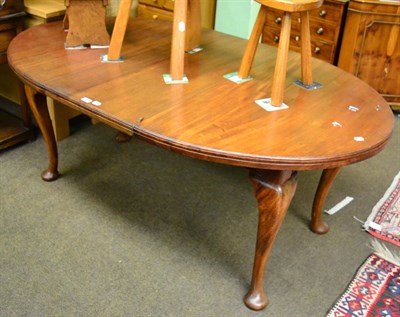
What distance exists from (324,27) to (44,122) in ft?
5.96

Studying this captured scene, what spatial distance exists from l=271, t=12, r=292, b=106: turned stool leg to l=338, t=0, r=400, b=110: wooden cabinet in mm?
1463

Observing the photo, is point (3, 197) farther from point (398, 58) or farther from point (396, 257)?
point (398, 58)

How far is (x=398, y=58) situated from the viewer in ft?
9.41

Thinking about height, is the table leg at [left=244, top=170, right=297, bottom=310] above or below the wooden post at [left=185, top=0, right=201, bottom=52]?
below

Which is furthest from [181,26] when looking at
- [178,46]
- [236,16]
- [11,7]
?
[236,16]

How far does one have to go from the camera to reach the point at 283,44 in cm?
147

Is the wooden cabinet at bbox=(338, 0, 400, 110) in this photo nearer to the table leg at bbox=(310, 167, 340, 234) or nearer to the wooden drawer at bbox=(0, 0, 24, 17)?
the table leg at bbox=(310, 167, 340, 234)

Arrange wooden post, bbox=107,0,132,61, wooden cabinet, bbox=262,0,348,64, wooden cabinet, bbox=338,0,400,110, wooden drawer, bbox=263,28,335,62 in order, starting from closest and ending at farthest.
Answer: wooden post, bbox=107,0,132,61 < wooden cabinet, bbox=338,0,400,110 < wooden cabinet, bbox=262,0,348,64 < wooden drawer, bbox=263,28,335,62

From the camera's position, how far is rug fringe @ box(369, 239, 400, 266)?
1.86 metres

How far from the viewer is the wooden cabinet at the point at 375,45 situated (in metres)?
2.71

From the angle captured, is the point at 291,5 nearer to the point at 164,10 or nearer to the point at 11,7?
the point at 11,7

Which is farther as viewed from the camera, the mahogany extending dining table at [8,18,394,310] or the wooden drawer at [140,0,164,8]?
the wooden drawer at [140,0,164,8]

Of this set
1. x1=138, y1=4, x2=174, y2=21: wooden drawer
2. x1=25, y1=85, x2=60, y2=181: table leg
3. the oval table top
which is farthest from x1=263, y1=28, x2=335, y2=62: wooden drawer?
x1=25, y1=85, x2=60, y2=181: table leg

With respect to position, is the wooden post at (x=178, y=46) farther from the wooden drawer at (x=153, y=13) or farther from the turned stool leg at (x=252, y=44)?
the wooden drawer at (x=153, y=13)
